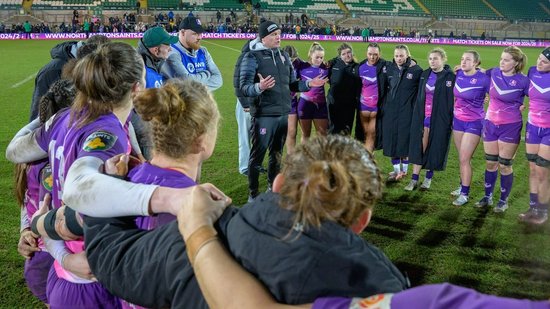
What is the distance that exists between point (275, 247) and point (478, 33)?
46.2 m

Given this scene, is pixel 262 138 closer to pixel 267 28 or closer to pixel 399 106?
pixel 267 28

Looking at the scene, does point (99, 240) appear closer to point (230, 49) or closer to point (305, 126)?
point (305, 126)

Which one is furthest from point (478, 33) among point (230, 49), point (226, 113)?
point (226, 113)

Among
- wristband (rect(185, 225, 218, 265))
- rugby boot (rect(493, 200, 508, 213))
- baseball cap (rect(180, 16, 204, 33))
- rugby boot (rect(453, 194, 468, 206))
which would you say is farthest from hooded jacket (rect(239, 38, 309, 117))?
wristband (rect(185, 225, 218, 265))

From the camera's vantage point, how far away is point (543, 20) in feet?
146

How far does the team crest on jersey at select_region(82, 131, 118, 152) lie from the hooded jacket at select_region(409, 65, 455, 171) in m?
5.36

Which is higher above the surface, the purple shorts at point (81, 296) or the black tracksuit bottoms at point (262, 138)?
the purple shorts at point (81, 296)

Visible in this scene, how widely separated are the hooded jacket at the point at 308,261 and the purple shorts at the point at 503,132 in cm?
515

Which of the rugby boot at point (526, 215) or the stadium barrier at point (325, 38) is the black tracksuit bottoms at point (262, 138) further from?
the stadium barrier at point (325, 38)

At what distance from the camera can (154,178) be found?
1689 mm

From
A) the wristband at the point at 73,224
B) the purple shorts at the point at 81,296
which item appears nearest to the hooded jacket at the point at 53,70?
the purple shorts at the point at 81,296

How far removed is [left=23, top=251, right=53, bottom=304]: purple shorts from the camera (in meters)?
2.68

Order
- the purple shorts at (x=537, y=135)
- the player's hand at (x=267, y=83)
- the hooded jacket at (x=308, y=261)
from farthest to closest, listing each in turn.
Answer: the purple shorts at (x=537, y=135), the player's hand at (x=267, y=83), the hooded jacket at (x=308, y=261)

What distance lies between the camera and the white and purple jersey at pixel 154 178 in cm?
164
